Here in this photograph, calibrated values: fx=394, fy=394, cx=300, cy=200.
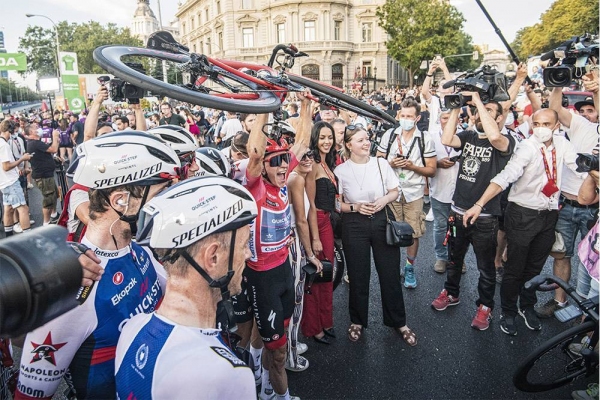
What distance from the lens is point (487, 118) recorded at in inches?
152

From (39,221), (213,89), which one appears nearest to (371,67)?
(39,221)

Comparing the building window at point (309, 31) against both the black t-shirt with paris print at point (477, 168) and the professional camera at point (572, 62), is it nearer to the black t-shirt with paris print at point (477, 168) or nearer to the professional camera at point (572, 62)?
the professional camera at point (572, 62)

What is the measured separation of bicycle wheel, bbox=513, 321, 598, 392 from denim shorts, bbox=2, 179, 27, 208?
8.34 m

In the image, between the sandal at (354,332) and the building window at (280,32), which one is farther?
the building window at (280,32)

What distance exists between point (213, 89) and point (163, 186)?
963 mm

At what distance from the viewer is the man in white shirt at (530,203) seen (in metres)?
3.93

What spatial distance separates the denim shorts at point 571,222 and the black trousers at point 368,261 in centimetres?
205

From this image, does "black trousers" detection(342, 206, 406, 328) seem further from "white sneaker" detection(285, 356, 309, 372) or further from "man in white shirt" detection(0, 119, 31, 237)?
"man in white shirt" detection(0, 119, 31, 237)

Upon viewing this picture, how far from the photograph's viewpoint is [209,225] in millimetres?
1583

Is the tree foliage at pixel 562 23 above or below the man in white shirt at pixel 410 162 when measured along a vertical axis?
above

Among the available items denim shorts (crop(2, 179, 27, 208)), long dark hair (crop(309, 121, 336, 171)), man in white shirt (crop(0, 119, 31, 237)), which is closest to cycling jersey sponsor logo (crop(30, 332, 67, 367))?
long dark hair (crop(309, 121, 336, 171))

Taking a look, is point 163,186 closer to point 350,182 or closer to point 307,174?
point 307,174

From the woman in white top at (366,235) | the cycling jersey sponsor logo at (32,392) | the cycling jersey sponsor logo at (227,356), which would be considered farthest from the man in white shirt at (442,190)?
the cycling jersey sponsor logo at (32,392)

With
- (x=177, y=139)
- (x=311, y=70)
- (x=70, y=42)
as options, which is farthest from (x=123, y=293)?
(x=70, y=42)
